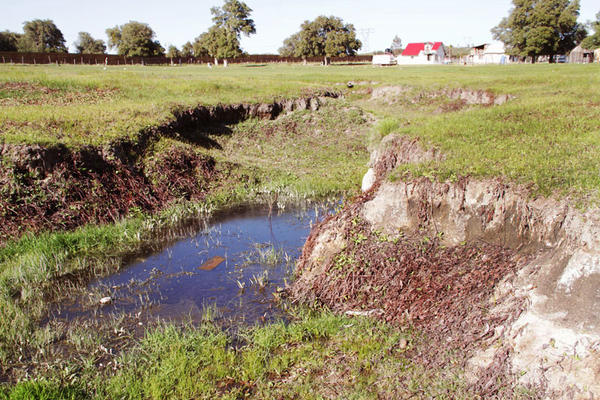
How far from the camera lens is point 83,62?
6562cm

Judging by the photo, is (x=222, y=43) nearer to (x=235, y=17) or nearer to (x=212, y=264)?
(x=235, y=17)

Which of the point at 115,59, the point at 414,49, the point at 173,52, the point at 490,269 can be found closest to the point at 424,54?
the point at 414,49

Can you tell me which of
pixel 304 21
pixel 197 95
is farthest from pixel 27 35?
pixel 197 95

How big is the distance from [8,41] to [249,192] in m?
97.7

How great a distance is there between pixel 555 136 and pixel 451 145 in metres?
2.37

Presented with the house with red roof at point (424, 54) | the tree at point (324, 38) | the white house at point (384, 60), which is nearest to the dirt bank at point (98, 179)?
the white house at point (384, 60)

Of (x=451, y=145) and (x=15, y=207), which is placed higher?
(x=451, y=145)

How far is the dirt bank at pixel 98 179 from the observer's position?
10.7 meters

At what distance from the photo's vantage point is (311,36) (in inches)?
3450

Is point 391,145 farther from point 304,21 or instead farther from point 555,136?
point 304,21

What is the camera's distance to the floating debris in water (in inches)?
366

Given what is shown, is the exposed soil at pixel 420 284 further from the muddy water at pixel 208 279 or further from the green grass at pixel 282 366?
the muddy water at pixel 208 279

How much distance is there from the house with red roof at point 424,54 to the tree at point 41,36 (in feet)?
260

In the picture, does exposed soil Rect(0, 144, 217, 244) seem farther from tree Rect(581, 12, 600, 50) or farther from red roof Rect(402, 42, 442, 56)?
red roof Rect(402, 42, 442, 56)
